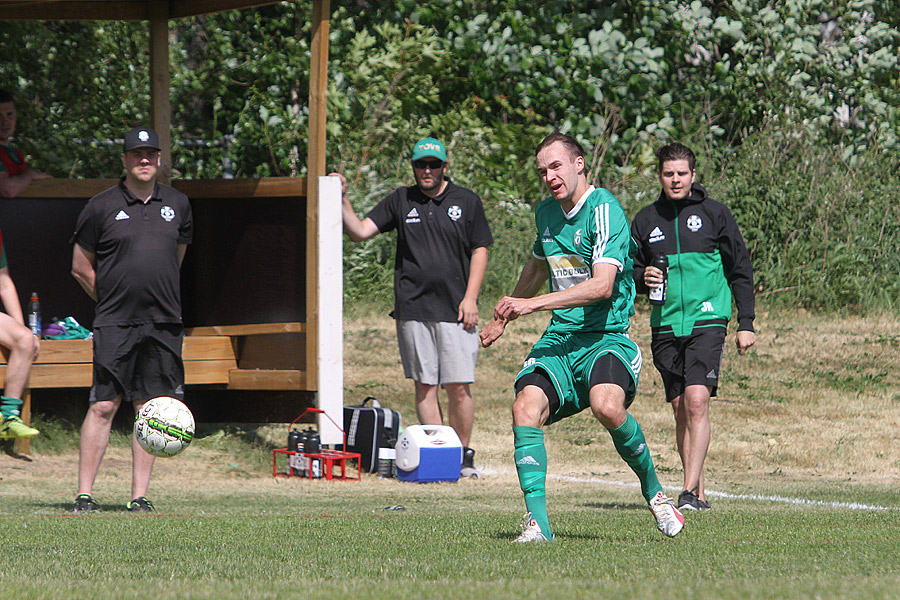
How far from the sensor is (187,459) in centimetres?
1098

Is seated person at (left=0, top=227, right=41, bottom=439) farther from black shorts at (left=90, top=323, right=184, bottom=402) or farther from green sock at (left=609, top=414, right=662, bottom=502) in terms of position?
green sock at (left=609, top=414, right=662, bottom=502)

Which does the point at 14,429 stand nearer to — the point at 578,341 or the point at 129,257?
the point at 129,257

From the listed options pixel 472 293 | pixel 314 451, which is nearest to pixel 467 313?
pixel 472 293

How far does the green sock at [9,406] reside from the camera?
818 centimetres

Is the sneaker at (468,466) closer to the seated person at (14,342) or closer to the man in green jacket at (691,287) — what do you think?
the man in green jacket at (691,287)

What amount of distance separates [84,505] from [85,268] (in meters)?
1.53

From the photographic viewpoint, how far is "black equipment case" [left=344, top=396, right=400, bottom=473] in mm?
10586

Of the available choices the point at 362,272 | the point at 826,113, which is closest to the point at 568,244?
the point at 362,272

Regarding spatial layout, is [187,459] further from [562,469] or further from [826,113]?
[826,113]

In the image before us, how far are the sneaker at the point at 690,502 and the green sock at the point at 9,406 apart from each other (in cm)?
426

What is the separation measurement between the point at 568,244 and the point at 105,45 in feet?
42.4

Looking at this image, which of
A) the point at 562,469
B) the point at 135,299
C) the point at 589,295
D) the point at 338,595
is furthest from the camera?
the point at 562,469

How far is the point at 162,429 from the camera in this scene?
7664 millimetres

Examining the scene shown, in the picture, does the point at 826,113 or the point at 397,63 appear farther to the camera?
the point at 826,113
